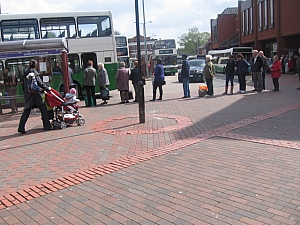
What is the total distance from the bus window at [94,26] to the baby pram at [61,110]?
7.60 meters

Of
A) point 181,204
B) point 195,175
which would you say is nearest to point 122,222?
point 181,204

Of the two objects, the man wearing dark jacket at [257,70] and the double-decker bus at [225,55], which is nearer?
the man wearing dark jacket at [257,70]

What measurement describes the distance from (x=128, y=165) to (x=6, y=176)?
1.94 meters

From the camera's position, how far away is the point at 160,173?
5141mm

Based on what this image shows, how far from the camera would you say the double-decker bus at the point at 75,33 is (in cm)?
1509

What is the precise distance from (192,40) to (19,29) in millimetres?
101286

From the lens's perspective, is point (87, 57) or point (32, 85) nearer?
point (32, 85)

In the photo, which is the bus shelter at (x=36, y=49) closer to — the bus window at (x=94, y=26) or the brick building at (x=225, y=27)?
the bus window at (x=94, y=26)

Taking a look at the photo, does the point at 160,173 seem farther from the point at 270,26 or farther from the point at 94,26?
the point at 270,26

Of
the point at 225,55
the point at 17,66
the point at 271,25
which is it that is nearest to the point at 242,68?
the point at 17,66

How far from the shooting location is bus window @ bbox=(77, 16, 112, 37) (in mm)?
16047

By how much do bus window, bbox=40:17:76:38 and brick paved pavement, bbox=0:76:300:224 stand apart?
7.71 meters

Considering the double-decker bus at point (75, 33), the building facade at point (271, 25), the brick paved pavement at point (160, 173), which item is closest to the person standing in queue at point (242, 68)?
the double-decker bus at point (75, 33)

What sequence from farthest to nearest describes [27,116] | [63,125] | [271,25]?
[271,25]
[63,125]
[27,116]
